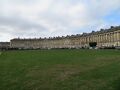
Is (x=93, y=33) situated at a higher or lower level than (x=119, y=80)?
higher

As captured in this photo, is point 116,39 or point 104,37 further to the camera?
point 104,37

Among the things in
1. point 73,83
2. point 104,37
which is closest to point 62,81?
point 73,83

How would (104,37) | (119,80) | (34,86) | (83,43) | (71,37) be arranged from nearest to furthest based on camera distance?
(34,86) → (119,80) → (104,37) → (83,43) → (71,37)

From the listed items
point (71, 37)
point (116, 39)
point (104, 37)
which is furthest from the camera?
point (71, 37)

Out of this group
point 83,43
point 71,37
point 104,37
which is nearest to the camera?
point 104,37

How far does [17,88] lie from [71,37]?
178906 millimetres

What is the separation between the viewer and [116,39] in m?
125

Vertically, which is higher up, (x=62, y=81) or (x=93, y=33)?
(x=93, y=33)

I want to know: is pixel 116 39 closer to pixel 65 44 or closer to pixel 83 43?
pixel 83 43

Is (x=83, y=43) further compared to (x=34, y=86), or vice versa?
(x=83, y=43)

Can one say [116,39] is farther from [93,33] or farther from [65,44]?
[65,44]

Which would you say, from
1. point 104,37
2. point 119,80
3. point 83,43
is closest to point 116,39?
point 104,37

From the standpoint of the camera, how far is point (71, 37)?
189 metres

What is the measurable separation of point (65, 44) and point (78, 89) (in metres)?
186
